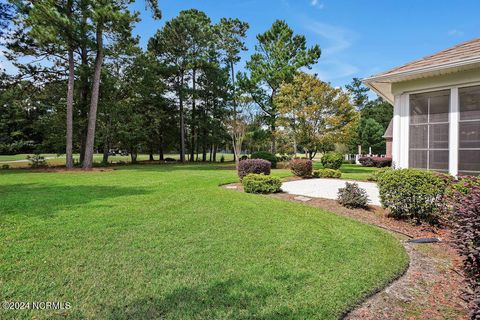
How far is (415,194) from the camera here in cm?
466

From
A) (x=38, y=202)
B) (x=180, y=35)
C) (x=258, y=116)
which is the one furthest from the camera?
(x=180, y=35)

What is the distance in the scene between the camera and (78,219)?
4586mm

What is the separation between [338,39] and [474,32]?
4.76 m

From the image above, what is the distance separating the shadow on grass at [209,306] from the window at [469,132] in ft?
20.3

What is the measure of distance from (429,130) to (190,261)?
664cm

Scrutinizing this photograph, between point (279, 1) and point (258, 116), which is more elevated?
point (279, 1)

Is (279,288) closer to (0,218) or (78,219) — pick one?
(78,219)

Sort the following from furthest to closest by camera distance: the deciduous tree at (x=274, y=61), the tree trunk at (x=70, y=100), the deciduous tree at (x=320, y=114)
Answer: the deciduous tree at (x=274, y=61) < the tree trunk at (x=70, y=100) < the deciduous tree at (x=320, y=114)

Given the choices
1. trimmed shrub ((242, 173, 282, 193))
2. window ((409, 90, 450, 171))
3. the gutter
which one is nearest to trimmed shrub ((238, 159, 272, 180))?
trimmed shrub ((242, 173, 282, 193))

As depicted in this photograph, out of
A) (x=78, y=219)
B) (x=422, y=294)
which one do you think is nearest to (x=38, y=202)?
(x=78, y=219)

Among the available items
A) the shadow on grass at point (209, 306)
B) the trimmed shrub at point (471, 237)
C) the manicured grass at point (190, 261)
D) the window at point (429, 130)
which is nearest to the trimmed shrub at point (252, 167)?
the manicured grass at point (190, 261)

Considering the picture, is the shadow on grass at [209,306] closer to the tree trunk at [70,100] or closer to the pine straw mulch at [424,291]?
the pine straw mulch at [424,291]

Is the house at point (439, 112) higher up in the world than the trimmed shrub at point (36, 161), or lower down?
higher up

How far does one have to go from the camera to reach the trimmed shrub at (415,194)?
180 inches
